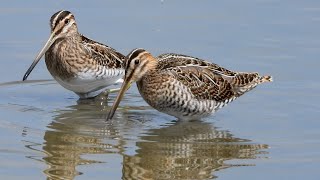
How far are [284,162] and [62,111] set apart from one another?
10.1ft

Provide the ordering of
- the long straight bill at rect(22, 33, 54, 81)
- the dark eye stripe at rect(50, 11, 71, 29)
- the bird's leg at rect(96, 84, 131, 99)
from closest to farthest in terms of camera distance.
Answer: the long straight bill at rect(22, 33, 54, 81) → the dark eye stripe at rect(50, 11, 71, 29) → the bird's leg at rect(96, 84, 131, 99)

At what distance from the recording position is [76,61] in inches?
458

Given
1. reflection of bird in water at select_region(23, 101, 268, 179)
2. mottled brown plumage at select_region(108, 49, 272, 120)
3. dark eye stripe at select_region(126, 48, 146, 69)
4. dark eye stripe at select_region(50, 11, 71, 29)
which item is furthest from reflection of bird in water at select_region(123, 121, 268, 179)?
dark eye stripe at select_region(50, 11, 71, 29)

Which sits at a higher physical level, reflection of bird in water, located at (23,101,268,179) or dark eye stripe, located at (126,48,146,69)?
dark eye stripe, located at (126,48,146,69)

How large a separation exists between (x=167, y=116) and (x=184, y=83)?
0.63 m

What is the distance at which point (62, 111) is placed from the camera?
11.0 m

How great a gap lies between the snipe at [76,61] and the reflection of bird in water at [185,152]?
1.59m

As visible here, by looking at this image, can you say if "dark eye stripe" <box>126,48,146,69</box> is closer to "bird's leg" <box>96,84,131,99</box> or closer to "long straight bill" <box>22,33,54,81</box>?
"long straight bill" <box>22,33,54,81</box>

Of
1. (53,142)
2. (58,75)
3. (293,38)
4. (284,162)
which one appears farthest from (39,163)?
(293,38)

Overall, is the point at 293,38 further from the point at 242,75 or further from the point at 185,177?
the point at 185,177

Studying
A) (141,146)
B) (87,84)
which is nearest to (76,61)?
(87,84)

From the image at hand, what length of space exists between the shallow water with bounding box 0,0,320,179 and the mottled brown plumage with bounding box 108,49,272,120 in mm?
188

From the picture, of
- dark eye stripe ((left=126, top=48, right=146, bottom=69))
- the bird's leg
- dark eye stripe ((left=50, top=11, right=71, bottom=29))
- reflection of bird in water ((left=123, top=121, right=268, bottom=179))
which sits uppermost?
dark eye stripe ((left=50, top=11, right=71, bottom=29))

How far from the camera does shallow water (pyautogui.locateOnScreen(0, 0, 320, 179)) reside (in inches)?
344
